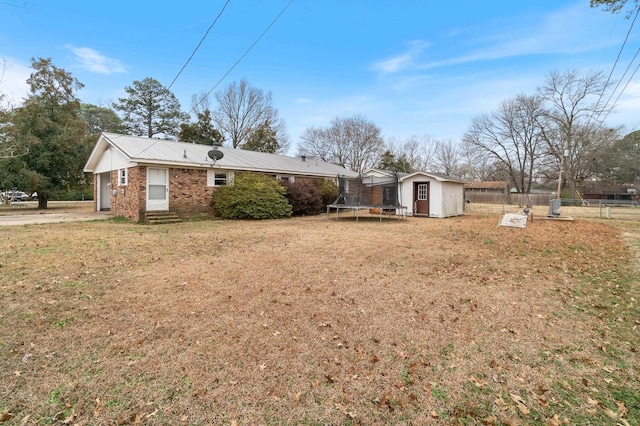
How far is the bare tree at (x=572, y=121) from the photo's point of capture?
30.8 metres

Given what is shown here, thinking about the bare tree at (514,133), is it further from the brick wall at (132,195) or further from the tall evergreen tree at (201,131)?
the brick wall at (132,195)

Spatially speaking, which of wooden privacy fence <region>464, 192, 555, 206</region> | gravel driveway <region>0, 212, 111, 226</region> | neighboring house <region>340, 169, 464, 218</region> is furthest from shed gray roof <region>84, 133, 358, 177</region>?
wooden privacy fence <region>464, 192, 555, 206</region>

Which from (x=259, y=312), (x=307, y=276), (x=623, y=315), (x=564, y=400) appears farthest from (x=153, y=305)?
(x=623, y=315)

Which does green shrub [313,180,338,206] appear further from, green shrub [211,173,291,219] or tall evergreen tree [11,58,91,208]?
tall evergreen tree [11,58,91,208]

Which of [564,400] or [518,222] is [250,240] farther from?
[518,222]

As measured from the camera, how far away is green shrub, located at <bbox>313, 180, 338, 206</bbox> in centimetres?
1780

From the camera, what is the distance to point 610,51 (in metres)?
10.9

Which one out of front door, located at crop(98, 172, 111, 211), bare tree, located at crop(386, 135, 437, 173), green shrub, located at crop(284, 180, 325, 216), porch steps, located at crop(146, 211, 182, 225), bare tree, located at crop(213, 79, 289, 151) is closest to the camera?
porch steps, located at crop(146, 211, 182, 225)

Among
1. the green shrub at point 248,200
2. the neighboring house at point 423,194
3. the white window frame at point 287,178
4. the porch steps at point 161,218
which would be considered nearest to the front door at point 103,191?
the porch steps at point 161,218

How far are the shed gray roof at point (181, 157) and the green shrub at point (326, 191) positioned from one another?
0.95m

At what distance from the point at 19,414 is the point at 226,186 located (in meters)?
12.7

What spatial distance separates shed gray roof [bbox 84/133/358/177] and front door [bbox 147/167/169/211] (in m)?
0.54

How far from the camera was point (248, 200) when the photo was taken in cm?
1355

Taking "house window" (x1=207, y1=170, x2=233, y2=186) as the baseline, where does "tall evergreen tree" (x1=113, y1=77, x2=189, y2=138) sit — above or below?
above
